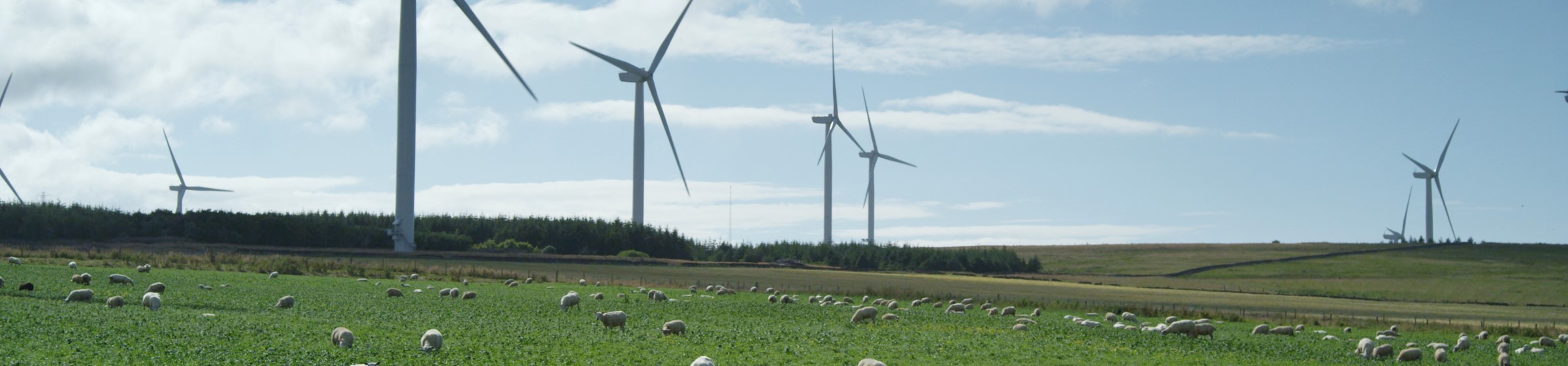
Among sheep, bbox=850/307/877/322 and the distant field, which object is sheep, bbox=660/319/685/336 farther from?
the distant field

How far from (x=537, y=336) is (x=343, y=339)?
3.60m

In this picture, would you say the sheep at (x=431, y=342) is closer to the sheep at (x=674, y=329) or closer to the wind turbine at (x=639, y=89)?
the sheep at (x=674, y=329)

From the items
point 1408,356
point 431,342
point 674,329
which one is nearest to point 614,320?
point 674,329

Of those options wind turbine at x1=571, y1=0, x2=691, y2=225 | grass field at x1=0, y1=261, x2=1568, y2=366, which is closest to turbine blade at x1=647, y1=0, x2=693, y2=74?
wind turbine at x1=571, y1=0, x2=691, y2=225

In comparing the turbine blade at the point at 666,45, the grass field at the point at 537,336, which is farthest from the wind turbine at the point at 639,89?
the grass field at the point at 537,336

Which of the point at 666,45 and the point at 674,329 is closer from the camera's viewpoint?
the point at 674,329

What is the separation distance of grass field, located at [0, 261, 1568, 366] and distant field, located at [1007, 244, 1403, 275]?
87422 mm

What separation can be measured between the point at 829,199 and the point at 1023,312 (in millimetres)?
88165

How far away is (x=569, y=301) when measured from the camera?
2962 centimetres

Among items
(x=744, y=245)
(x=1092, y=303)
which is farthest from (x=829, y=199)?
(x=1092, y=303)

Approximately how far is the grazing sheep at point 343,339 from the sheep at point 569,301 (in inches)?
421

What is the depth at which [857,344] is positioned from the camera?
21.6 meters

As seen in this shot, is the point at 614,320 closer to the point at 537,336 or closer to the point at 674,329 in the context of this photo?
the point at 674,329

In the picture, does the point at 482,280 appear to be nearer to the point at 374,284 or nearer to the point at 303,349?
the point at 374,284
